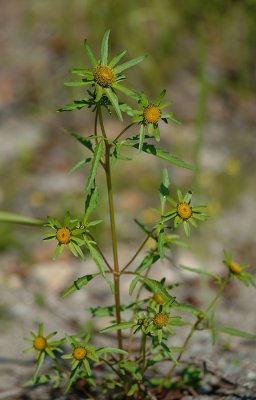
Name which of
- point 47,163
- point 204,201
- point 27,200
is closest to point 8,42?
point 47,163

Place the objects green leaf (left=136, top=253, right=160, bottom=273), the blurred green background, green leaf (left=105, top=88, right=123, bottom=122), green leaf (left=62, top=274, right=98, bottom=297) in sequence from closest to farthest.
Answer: green leaf (left=105, top=88, right=123, bottom=122), green leaf (left=62, top=274, right=98, bottom=297), green leaf (left=136, top=253, right=160, bottom=273), the blurred green background

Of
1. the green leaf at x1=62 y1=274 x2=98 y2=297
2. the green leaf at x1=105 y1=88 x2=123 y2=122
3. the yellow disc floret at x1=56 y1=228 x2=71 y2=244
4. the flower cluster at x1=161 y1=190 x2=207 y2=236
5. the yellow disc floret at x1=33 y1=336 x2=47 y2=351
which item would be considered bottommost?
the yellow disc floret at x1=33 y1=336 x2=47 y2=351

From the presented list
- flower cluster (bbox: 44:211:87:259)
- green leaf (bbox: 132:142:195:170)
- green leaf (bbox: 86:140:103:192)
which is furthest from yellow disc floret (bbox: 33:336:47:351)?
green leaf (bbox: 132:142:195:170)

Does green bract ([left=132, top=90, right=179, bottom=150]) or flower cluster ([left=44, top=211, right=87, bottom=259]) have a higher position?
green bract ([left=132, top=90, right=179, bottom=150])

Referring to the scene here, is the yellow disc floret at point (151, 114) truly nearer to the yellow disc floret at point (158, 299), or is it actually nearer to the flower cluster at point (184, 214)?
the flower cluster at point (184, 214)

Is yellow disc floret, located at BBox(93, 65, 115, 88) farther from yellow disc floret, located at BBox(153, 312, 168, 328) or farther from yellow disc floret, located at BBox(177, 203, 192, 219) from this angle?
yellow disc floret, located at BBox(153, 312, 168, 328)

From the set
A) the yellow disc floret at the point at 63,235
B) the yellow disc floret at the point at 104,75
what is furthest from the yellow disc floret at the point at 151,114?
the yellow disc floret at the point at 63,235

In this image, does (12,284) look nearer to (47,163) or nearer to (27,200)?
(27,200)

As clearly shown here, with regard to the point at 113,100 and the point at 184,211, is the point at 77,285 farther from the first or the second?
the point at 113,100
